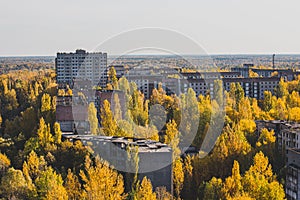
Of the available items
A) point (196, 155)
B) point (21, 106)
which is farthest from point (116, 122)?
point (21, 106)

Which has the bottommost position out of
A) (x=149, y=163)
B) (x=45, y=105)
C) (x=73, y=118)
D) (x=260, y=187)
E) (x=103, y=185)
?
(x=260, y=187)

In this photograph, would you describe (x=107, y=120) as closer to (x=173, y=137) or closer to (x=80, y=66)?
(x=173, y=137)

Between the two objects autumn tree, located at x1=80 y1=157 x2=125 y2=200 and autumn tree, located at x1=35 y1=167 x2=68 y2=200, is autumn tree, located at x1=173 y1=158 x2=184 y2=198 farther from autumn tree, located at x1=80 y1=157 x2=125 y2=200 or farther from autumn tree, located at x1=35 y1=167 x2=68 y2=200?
autumn tree, located at x1=35 y1=167 x2=68 y2=200

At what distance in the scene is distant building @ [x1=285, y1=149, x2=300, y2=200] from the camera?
14.6 meters

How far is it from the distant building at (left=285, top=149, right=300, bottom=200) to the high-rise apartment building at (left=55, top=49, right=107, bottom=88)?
21186 millimetres

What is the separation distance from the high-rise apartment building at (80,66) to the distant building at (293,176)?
2119 cm

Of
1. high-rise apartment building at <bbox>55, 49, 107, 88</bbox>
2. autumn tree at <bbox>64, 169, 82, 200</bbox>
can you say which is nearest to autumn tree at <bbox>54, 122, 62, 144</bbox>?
autumn tree at <bbox>64, 169, 82, 200</bbox>

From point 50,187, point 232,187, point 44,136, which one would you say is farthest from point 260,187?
point 44,136

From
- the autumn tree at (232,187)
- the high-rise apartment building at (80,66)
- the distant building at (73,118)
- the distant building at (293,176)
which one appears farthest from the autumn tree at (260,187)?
the high-rise apartment building at (80,66)

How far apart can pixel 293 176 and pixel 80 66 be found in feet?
77.4

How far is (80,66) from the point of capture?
121 ft

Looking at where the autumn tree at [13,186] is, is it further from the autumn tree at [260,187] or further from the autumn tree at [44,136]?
the autumn tree at [260,187]

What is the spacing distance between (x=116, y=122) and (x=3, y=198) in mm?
7110

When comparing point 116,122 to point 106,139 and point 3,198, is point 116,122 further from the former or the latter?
point 3,198
